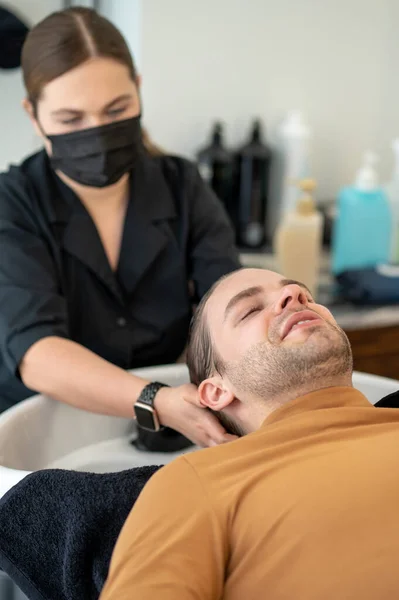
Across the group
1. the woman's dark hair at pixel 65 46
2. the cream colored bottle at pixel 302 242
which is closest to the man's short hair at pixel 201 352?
the woman's dark hair at pixel 65 46

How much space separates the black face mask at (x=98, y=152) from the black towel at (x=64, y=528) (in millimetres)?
668

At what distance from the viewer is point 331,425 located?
1.06 m

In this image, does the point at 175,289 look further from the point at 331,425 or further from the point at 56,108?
the point at 331,425

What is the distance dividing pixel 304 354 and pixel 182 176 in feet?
2.36

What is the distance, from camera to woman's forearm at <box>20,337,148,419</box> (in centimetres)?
134

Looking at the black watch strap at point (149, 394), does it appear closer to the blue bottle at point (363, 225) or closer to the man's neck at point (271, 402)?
the man's neck at point (271, 402)

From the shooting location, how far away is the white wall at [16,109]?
2.20 meters

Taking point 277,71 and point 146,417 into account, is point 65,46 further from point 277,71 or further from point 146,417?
point 277,71

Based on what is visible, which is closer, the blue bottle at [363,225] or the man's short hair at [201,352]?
the man's short hair at [201,352]

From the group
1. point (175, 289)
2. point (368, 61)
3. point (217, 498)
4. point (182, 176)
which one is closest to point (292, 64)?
point (368, 61)

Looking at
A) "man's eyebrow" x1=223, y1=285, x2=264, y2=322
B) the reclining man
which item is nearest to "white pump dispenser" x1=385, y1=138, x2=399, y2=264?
"man's eyebrow" x1=223, y1=285, x2=264, y2=322

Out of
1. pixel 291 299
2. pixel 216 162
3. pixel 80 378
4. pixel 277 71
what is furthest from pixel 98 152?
pixel 277 71

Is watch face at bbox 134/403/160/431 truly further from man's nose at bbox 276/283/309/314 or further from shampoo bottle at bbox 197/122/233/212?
shampoo bottle at bbox 197/122/233/212

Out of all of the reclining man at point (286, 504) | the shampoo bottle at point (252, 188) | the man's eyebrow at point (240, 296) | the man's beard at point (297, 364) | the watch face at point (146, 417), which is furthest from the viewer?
the shampoo bottle at point (252, 188)
